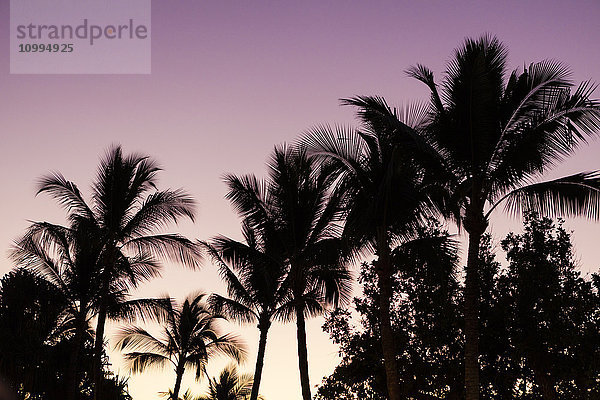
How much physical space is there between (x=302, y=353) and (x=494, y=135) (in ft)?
28.4

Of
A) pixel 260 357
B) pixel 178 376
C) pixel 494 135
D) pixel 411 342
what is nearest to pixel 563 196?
pixel 494 135

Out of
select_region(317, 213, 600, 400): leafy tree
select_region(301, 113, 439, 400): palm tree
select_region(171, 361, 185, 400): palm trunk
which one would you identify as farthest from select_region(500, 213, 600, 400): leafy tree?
select_region(171, 361, 185, 400): palm trunk

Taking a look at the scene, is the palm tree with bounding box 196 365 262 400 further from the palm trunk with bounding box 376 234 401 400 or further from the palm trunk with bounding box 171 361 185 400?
the palm trunk with bounding box 376 234 401 400

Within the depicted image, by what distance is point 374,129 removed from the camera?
17.4m

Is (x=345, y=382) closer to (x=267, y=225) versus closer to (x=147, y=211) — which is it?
(x=267, y=225)

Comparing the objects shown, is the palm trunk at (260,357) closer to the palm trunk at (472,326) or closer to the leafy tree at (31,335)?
the leafy tree at (31,335)

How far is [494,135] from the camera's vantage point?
1498cm

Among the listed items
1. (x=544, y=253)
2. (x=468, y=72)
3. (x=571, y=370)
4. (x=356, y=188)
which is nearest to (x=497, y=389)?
(x=571, y=370)

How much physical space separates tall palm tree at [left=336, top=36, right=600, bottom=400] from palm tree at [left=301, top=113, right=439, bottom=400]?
710 millimetres

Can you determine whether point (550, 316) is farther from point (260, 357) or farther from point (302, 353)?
point (260, 357)

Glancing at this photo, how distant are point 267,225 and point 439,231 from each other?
520cm

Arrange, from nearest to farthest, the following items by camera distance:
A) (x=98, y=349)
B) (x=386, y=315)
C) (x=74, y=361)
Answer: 1. (x=386, y=315)
2. (x=98, y=349)
3. (x=74, y=361)

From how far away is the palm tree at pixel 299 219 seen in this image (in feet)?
66.8

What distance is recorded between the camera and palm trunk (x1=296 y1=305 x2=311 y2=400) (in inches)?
760
